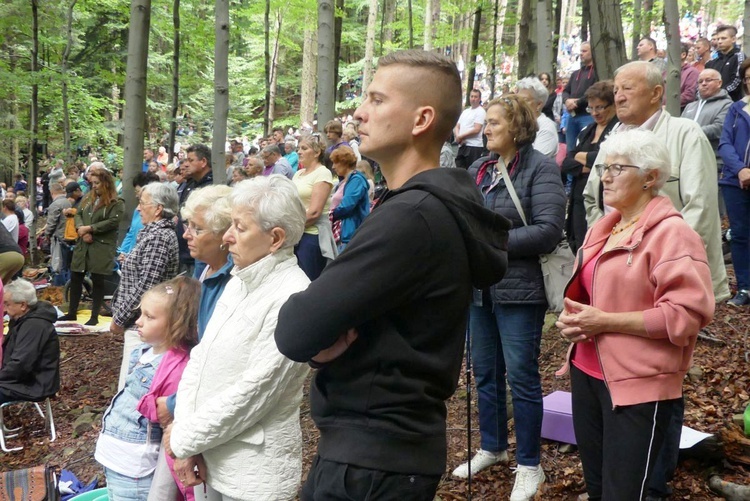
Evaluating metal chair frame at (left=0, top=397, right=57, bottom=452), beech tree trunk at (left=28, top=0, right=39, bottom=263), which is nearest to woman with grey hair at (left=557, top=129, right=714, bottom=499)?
metal chair frame at (left=0, top=397, right=57, bottom=452)

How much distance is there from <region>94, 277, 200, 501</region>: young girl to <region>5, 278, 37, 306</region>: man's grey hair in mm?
3649

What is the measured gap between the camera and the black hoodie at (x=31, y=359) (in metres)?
6.61

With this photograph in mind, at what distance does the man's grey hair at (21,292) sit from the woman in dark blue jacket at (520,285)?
4789 millimetres

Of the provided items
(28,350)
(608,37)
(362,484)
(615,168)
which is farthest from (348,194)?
(362,484)

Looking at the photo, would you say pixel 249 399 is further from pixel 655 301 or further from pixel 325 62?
pixel 325 62

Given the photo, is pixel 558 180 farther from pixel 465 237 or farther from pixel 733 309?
pixel 733 309

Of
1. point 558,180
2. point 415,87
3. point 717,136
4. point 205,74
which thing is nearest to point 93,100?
point 205,74

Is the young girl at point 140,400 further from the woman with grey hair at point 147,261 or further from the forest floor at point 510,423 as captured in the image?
the forest floor at point 510,423

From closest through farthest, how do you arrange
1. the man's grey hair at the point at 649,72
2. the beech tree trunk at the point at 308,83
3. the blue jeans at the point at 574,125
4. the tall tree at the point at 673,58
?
the man's grey hair at the point at 649,72, the tall tree at the point at 673,58, the blue jeans at the point at 574,125, the beech tree trunk at the point at 308,83

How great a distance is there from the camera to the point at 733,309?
22.2 feet

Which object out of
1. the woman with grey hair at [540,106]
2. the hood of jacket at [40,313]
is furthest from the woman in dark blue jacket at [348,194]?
the hood of jacket at [40,313]

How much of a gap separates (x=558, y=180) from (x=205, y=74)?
26.1m

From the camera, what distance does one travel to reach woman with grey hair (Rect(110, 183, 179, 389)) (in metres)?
4.93

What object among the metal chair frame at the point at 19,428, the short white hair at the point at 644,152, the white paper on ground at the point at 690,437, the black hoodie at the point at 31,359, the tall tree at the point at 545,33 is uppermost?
the tall tree at the point at 545,33
